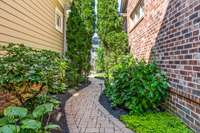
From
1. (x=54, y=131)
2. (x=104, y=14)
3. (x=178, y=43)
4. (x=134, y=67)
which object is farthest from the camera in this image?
(x=104, y=14)

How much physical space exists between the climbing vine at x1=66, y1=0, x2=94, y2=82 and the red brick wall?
5559mm

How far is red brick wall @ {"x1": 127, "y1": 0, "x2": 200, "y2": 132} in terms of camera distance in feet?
12.6

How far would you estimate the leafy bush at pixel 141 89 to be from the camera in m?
5.29

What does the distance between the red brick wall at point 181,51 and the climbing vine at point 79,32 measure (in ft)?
18.2

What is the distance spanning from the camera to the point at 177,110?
4.70m

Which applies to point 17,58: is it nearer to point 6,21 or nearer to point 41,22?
point 6,21

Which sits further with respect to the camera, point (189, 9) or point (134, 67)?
point (134, 67)

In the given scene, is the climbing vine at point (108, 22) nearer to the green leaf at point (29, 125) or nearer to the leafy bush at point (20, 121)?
the leafy bush at point (20, 121)

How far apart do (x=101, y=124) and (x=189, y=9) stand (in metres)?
2.45

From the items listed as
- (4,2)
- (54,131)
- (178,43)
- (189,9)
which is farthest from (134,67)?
(4,2)

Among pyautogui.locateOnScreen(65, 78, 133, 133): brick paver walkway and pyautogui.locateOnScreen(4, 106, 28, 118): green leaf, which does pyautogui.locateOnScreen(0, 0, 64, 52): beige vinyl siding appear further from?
pyautogui.locateOnScreen(4, 106, 28, 118): green leaf

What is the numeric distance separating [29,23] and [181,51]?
411 cm

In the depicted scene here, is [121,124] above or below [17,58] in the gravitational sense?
below

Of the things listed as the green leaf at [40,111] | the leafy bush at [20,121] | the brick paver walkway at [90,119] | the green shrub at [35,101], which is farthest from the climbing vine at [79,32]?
the leafy bush at [20,121]
